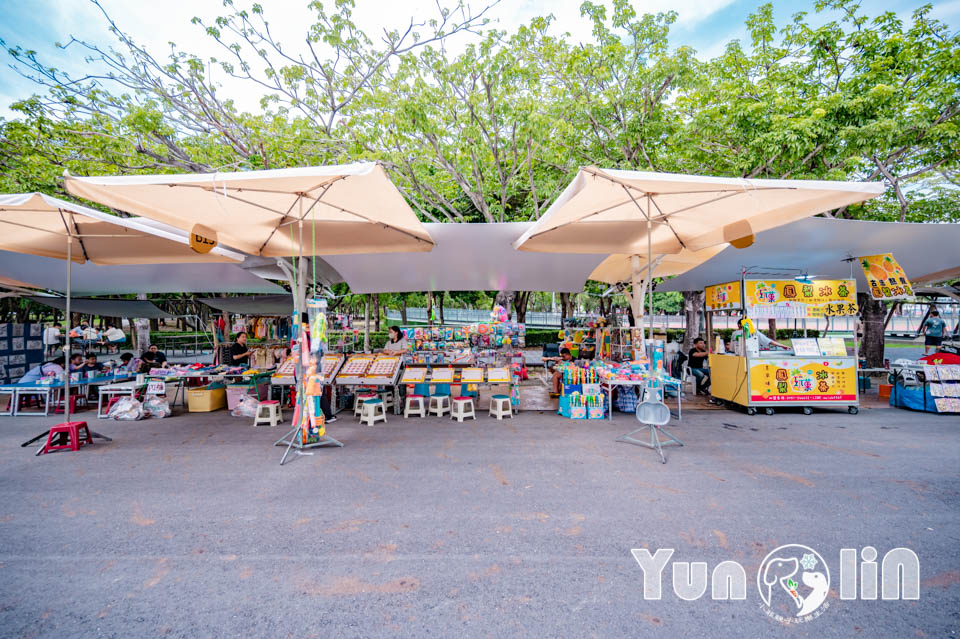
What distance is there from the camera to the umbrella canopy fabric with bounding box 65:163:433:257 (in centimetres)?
388

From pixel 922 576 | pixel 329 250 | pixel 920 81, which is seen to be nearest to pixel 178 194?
pixel 329 250

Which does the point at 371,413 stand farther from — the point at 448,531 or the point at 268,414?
the point at 448,531

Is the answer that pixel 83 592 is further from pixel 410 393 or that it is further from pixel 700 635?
pixel 410 393

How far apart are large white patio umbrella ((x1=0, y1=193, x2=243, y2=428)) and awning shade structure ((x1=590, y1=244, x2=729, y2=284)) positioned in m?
6.95

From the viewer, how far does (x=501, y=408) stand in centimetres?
689

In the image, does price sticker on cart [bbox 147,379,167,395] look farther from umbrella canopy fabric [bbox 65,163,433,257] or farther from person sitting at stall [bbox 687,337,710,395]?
person sitting at stall [bbox 687,337,710,395]

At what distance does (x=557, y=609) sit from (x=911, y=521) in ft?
9.87

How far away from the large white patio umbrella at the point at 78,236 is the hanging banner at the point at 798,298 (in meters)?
8.77

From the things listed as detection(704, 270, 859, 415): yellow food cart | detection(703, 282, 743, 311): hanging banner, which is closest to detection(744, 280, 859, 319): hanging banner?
detection(704, 270, 859, 415): yellow food cart

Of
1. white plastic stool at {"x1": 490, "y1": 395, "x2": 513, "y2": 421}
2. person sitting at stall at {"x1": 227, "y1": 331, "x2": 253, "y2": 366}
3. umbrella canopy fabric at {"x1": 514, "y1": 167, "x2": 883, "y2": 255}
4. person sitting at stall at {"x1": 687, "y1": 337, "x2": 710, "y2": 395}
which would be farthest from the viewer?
Answer: person sitting at stall at {"x1": 687, "y1": 337, "x2": 710, "y2": 395}

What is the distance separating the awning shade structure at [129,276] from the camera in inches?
323

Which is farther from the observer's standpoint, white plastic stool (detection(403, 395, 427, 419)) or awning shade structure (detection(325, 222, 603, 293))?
white plastic stool (detection(403, 395, 427, 419))

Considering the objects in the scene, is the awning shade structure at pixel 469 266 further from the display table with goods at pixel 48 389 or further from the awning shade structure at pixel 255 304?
the display table with goods at pixel 48 389

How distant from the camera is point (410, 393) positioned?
23.6 feet
